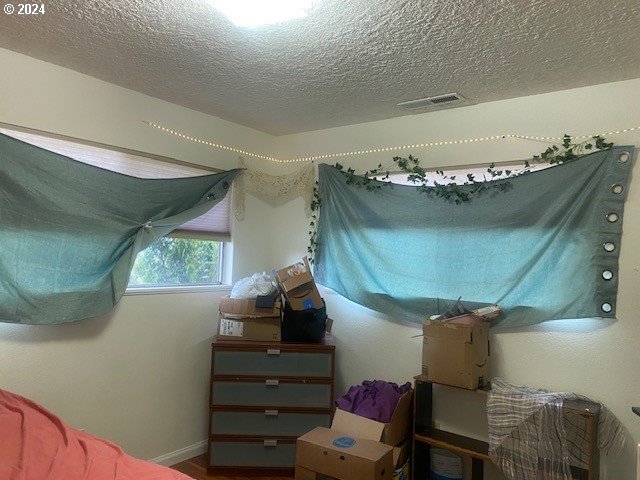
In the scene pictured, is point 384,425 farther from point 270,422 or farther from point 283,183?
point 283,183

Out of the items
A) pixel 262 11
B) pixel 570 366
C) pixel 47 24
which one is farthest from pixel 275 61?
pixel 570 366

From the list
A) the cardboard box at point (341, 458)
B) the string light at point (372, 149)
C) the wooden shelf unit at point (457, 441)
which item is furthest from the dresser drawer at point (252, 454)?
the string light at point (372, 149)

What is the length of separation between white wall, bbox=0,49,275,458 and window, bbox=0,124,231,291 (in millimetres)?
65

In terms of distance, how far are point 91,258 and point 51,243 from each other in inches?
9.3

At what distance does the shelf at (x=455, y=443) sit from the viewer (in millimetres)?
2594

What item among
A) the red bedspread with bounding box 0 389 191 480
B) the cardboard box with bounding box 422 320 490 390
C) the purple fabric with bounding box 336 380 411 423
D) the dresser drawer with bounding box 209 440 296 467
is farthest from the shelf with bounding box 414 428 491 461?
the red bedspread with bounding box 0 389 191 480

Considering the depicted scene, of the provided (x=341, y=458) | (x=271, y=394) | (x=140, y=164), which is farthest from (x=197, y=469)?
(x=140, y=164)

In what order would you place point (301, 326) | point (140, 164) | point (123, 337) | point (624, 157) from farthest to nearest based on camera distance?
point (301, 326)
point (140, 164)
point (123, 337)
point (624, 157)

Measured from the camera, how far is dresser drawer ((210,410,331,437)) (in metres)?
3.11

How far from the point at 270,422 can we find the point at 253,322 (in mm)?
686

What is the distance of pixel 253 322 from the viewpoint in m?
3.23

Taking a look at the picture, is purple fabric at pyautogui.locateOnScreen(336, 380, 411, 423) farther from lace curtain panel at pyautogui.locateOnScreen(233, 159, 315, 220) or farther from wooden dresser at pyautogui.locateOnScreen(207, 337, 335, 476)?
lace curtain panel at pyautogui.locateOnScreen(233, 159, 315, 220)

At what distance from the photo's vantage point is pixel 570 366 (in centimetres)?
258

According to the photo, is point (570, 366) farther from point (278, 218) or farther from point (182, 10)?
point (182, 10)
